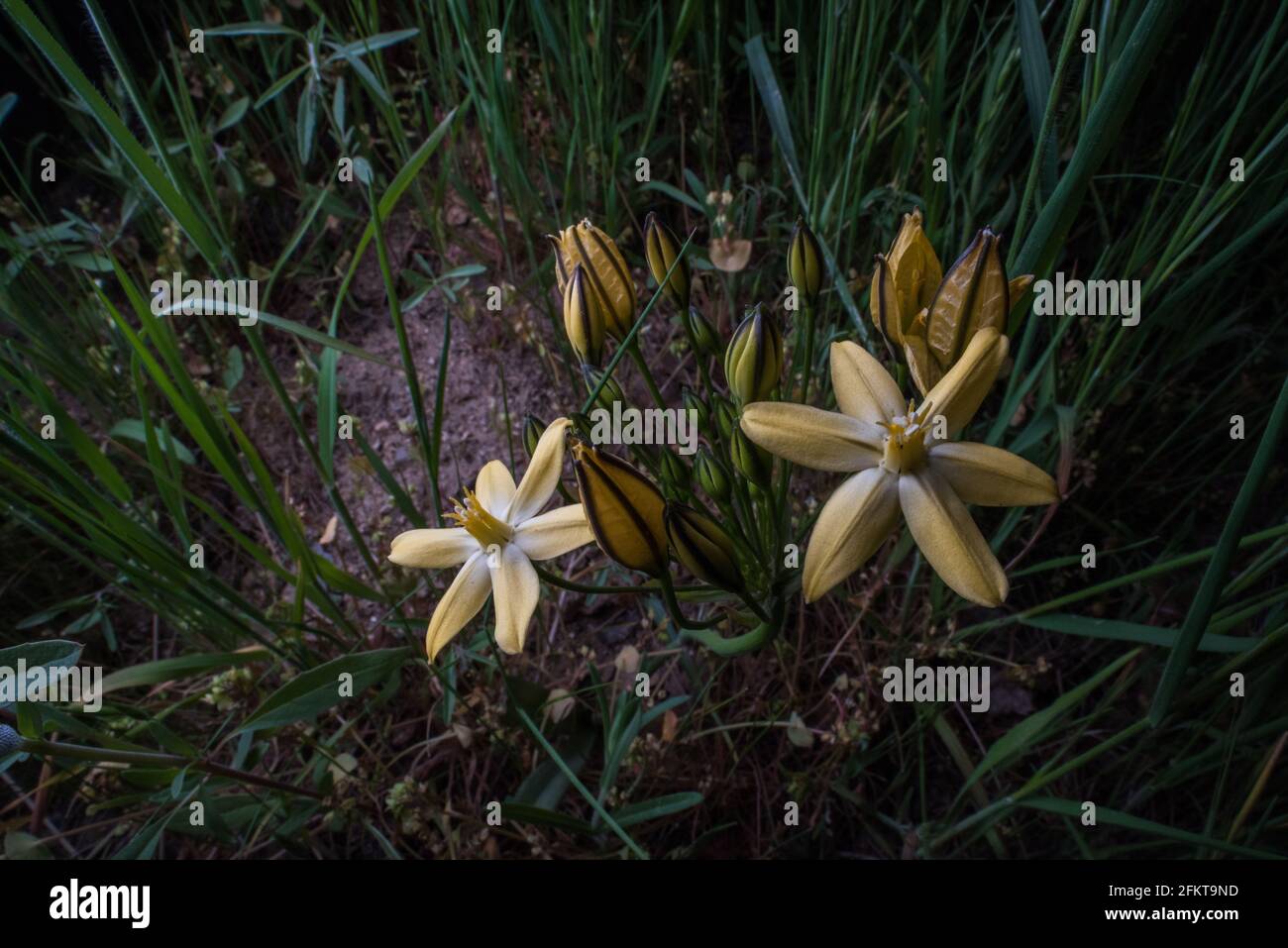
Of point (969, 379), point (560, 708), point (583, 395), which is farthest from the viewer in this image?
point (583, 395)

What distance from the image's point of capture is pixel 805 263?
1123 millimetres

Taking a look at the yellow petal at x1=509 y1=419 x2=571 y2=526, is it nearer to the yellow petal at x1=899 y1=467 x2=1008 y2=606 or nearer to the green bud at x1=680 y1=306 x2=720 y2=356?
the green bud at x1=680 y1=306 x2=720 y2=356

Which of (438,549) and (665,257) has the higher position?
(665,257)

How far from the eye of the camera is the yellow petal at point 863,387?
38.8 inches

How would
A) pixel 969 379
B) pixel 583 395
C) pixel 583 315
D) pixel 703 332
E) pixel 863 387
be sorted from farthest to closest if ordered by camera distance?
1. pixel 583 395
2. pixel 703 332
3. pixel 583 315
4. pixel 863 387
5. pixel 969 379

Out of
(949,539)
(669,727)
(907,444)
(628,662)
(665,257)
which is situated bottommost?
(669,727)

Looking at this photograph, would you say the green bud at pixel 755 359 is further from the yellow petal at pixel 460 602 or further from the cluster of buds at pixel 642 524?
the yellow petal at pixel 460 602

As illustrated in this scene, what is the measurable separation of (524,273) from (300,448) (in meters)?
0.72

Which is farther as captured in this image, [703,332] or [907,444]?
[703,332]

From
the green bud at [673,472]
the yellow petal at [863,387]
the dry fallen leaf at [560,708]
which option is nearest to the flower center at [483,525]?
the green bud at [673,472]

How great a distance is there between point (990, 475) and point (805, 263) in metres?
0.38

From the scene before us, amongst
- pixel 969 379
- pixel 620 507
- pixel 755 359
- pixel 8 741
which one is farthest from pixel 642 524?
pixel 8 741

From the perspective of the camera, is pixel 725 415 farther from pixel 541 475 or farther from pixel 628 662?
pixel 628 662
